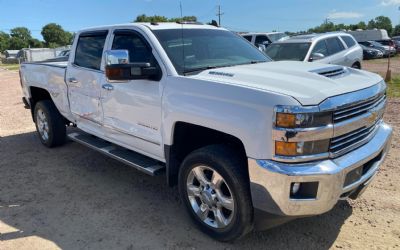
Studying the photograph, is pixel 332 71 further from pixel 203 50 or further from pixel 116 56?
pixel 116 56

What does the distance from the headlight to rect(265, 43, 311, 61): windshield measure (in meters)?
7.53

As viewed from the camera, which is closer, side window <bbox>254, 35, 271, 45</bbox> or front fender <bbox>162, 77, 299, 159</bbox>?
front fender <bbox>162, 77, 299, 159</bbox>

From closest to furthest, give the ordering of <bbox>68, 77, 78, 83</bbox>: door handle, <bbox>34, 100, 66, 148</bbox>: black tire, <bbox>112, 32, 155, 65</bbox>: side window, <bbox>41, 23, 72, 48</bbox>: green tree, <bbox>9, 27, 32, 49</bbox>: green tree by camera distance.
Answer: <bbox>112, 32, 155, 65</bbox>: side window, <bbox>68, 77, 78, 83</bbox>: door handle, <bbox>34, 100, 66, 148</bbox>: black tire, <bbox>41, 23, 72, 48</bbox>: green tree, <bbox>9, 27, 32, 49</bbox>: green tree

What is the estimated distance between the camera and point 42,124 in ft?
22.6

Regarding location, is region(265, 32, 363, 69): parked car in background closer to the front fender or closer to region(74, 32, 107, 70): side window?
region(74, 32, 107, 70): side window

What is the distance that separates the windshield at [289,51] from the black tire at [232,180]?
733cm

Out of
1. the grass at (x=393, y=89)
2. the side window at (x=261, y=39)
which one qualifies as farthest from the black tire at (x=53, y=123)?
the side window at (x=261, y=39)

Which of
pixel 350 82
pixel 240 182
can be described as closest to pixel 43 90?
pixel 240 182

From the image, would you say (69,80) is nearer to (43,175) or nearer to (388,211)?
(43,175)

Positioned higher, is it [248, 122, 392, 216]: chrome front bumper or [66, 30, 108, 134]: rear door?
[66, 30, 108, 134]: rear door

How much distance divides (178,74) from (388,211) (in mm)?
2506

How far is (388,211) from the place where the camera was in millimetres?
4020

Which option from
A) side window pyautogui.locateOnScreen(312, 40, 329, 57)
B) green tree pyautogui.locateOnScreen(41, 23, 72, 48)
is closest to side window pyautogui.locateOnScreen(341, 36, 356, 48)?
side window pyautogui.locateOnScreen(312, 40, 329, 57)

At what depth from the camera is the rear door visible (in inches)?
198
